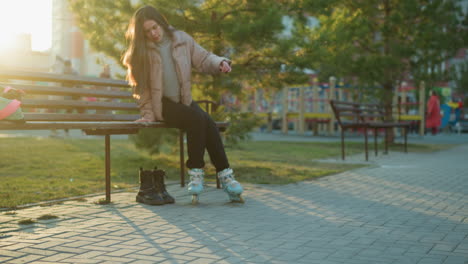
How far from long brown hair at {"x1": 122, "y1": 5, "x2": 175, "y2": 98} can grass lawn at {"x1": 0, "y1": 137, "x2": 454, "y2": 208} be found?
4.28ft

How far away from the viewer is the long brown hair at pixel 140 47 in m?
5.07

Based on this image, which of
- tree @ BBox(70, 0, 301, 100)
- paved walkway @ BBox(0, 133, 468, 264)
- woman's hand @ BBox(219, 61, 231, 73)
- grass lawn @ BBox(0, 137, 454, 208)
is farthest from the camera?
tree @ BBox(70, 0, 301, 100)

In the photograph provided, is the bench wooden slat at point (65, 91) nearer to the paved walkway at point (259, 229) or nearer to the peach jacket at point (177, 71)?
the peach jacket at point (177, 71)

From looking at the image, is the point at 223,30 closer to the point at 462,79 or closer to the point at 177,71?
the point at 177,71

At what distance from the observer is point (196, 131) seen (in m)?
5.08

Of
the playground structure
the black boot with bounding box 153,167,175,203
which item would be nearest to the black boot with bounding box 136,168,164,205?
the black boot with bounding box 153,167,175,203

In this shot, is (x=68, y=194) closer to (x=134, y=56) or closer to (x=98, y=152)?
(x=134, y=56)

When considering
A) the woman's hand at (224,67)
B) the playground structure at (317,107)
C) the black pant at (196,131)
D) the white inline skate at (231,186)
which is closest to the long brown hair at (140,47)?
the black pant at (196,131)

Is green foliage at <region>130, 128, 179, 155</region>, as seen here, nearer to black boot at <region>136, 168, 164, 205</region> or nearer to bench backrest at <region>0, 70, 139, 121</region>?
bench backrest at <region>0, 70, 139, 121</region>

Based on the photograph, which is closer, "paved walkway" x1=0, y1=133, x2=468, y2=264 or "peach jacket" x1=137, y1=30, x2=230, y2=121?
"paved walkway" x1=0, y1=133, x2=468, y2=264

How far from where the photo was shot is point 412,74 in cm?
1438

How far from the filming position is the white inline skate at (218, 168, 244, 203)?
4.98 meters

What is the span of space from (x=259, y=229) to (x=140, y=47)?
2.06 m

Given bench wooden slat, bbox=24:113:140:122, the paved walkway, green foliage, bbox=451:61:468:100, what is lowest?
the paved walkway
